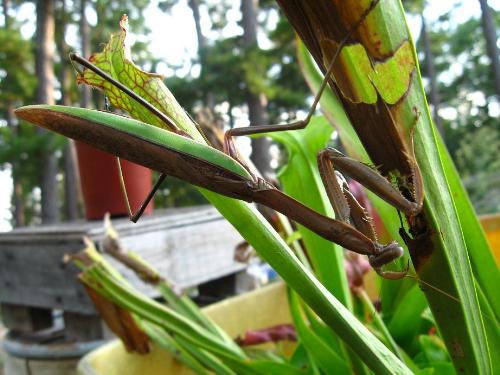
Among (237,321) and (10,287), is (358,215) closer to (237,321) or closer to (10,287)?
(237,321)

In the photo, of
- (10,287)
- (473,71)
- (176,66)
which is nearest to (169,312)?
(10,287)

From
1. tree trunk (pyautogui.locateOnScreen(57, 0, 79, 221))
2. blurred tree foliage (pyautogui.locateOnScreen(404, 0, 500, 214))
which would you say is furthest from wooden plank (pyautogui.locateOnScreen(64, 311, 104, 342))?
blurred tree foliage (pyautogui.locateOnScreen(404, 0, 500, 214))

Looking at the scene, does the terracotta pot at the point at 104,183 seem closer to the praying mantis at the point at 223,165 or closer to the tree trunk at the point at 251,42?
the praying mantis at the point at 223,165

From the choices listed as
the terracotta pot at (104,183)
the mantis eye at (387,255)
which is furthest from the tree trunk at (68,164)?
the mantis eye at (387,255)

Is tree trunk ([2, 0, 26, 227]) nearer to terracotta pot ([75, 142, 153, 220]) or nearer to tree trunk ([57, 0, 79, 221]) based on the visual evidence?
tree trunk ([57, 0, 79, 221])

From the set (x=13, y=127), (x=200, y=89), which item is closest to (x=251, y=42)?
(x=200, y=89)

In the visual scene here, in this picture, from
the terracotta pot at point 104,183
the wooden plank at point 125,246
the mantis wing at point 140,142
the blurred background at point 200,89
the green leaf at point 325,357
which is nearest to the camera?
the mantis wing at point 140,142
